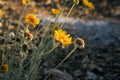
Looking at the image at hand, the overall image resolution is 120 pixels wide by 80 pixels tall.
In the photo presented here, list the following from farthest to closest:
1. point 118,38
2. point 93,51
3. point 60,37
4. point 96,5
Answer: point 96,5, point 118,38, point 93,51, point 60,37

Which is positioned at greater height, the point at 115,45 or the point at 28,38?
the point at 115,45

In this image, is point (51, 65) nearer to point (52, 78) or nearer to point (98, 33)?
point (52, 78)

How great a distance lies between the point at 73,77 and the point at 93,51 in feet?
2.70

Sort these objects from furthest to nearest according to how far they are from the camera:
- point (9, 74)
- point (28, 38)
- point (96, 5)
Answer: point (96, 5), point (9, 74), point (28, 38)

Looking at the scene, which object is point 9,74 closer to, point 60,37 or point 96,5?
point 60,37

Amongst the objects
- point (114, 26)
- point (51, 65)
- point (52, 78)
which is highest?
point (114, 26)

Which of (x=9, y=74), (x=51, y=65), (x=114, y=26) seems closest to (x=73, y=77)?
(x=51, y=65)

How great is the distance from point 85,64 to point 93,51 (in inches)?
19.1

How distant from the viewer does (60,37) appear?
2682 mm

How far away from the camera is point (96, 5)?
279 inches

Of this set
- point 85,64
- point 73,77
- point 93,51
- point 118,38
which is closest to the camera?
point 73,77

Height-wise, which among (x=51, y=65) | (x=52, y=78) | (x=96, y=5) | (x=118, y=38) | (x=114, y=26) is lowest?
(x=52, y=78)

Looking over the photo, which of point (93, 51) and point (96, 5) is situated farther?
point (96, 5)

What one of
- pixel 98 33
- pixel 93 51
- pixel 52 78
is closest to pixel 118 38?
pixel 98 33
